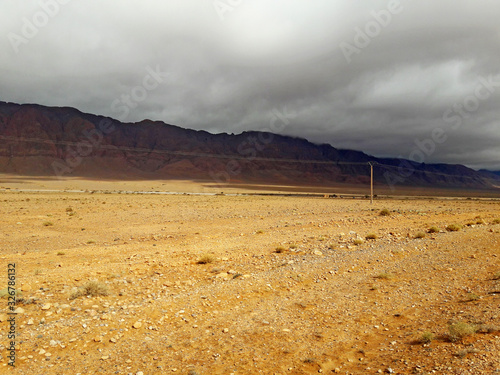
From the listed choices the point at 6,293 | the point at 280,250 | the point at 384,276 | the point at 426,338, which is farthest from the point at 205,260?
the point at 426,338

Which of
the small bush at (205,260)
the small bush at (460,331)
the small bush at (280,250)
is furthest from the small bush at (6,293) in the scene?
the small bush at (460,331)

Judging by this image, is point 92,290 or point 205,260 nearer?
point 92,290

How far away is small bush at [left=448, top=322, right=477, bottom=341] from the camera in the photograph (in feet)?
18.2

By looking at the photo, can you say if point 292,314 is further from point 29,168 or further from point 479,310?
point 29,168

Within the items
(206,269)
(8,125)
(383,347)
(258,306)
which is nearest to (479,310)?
(383,347)

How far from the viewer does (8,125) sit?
175375mm

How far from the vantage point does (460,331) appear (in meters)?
5.57

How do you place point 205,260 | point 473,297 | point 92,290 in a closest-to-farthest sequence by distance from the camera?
1. point 473,297
2. point 92,290
3. point 205,260

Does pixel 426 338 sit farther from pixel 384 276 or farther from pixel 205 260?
pixel 205 260

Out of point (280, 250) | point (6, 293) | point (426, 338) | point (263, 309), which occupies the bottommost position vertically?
point (263, 309)

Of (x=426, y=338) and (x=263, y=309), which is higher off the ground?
(x=426, y=338)

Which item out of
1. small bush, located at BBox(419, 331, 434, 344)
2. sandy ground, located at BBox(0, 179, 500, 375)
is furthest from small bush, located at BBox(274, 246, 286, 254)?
small bush, located at BBox(419, 331, 434, 344)

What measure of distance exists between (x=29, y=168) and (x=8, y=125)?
5435cm

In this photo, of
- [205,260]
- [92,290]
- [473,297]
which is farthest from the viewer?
[205,260]
